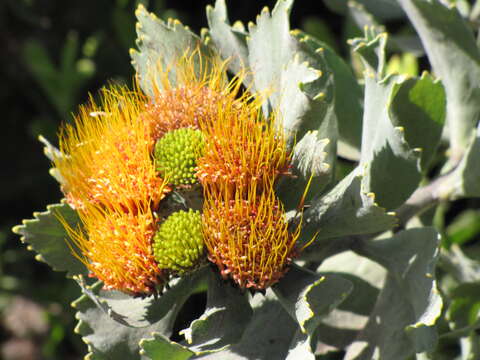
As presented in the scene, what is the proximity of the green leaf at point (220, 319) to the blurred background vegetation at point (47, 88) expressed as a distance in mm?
1267

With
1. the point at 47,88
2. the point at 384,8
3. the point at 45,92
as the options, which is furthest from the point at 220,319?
the point at 45,92

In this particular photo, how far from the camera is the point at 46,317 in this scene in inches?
103

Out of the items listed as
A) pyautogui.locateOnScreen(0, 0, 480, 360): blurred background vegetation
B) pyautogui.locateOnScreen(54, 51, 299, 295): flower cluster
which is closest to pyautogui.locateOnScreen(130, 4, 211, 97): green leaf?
pyautogui.locateOnScreen(54, 51, 299, 295): flower cluster

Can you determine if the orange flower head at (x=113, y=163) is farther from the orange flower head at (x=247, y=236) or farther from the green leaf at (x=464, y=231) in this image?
the green leaf at (x=464, y=231)

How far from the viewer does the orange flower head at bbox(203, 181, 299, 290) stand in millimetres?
1236

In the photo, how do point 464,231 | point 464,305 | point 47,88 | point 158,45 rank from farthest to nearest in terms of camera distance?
point 47,88 → point 464,231 → point 464,305 → point 158,45

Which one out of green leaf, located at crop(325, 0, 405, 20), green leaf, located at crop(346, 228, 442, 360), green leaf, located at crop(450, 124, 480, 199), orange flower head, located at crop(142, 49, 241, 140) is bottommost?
green leaf, located at crop(346, 228, 442, 360)

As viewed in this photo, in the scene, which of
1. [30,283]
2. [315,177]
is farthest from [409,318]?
[30,283]

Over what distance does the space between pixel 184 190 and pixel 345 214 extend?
1.06 feet

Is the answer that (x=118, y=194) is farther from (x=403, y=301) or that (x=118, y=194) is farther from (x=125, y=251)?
(x=403, y=301)

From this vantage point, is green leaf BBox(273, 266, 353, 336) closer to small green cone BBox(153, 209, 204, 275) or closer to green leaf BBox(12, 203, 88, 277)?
Answer: small green cone BBox(153, 209, 204, 275)

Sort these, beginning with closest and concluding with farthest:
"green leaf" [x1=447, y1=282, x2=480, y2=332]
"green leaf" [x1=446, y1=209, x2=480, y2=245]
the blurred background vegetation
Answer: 1. "green leaf" [x1=447, y1=282, x2=480, y2=332]
2. "green leaf" [x1=446, y1=209, x2=480, y2=245]
3. the blurred background vegetation

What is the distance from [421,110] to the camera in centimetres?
155

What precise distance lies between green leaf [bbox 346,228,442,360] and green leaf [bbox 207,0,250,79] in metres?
0.51
